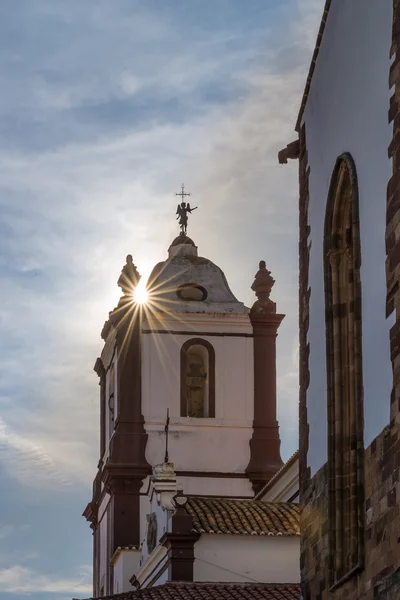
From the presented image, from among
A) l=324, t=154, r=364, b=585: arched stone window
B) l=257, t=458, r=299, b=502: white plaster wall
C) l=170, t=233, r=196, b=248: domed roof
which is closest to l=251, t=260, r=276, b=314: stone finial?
l=170, t=233, r=196, b=248: domed roof

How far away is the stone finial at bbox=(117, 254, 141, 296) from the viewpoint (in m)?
40.3

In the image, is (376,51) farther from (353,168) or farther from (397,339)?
(397,339)

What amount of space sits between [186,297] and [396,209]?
27.4 meters

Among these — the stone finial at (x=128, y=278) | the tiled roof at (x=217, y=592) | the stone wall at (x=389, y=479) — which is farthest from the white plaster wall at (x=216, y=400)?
the stone wall at (x=389, y=479)

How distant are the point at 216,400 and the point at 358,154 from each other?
2543cm

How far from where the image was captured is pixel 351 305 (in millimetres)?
15164

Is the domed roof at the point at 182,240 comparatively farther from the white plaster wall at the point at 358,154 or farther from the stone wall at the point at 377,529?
the stone wall at the point at 377,529

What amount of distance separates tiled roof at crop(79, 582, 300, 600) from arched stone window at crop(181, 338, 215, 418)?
12006 mm

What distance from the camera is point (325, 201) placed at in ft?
52.7

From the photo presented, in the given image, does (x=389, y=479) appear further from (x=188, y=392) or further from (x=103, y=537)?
(x=103, y=537)

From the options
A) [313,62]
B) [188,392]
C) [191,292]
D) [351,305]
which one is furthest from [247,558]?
[351,305]

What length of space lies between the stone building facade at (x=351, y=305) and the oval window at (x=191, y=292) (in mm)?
22496

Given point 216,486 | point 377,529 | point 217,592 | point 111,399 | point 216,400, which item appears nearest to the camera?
point 377,529

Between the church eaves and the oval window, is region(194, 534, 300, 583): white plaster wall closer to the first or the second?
the church eaves
